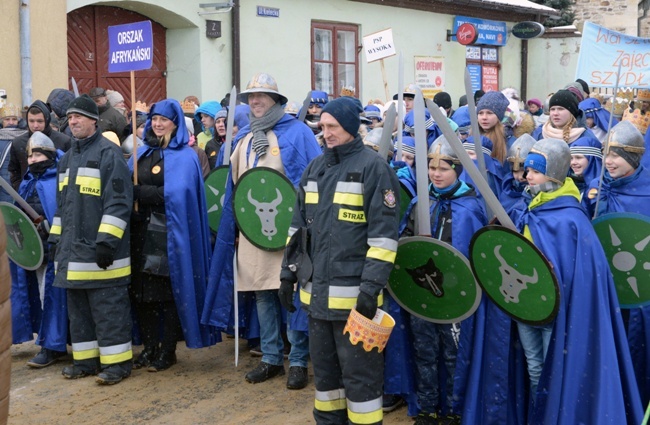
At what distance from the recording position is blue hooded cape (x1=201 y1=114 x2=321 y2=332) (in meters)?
6.35

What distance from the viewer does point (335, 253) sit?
468cm

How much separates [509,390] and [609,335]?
2.20 ft

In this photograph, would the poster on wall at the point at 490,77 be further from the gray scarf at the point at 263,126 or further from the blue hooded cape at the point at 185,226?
the gray scarf at the point at 263,126

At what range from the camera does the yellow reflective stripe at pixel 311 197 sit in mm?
4847

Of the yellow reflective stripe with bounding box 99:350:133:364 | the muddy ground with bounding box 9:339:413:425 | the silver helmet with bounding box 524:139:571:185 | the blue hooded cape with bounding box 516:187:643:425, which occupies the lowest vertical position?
the muddy ground with bounding box 9:339:413:425

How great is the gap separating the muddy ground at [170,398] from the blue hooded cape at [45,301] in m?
0.26

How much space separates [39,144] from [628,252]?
14.8ft

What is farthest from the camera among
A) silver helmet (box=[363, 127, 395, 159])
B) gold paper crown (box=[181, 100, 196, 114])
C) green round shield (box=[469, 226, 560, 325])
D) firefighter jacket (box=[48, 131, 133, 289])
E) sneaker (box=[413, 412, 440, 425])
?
gold paper crown (box=[181, 100, 196, 114])

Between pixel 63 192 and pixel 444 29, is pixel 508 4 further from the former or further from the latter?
pixel 63 192

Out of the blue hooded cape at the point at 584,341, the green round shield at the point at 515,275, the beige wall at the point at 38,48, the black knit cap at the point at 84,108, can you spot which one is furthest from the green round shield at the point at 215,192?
the beige wall at the point at 38,48

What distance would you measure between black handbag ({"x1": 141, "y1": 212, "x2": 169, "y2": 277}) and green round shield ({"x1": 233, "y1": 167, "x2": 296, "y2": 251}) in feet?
2.13

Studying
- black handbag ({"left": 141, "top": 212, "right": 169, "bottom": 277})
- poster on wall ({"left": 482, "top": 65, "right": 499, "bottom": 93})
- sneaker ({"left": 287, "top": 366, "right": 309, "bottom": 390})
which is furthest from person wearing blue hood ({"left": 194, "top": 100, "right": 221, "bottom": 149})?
poster on wall ({"left": 482, "top": 65, "right": 499, "bottom": 93})

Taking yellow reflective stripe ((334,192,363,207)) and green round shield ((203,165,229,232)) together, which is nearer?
yellow reflective stripe ((334,192,363,207))

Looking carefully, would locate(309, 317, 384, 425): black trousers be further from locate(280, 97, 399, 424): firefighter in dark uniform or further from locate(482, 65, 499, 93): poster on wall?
locate(482, 65, 499, 93): poster on wall
